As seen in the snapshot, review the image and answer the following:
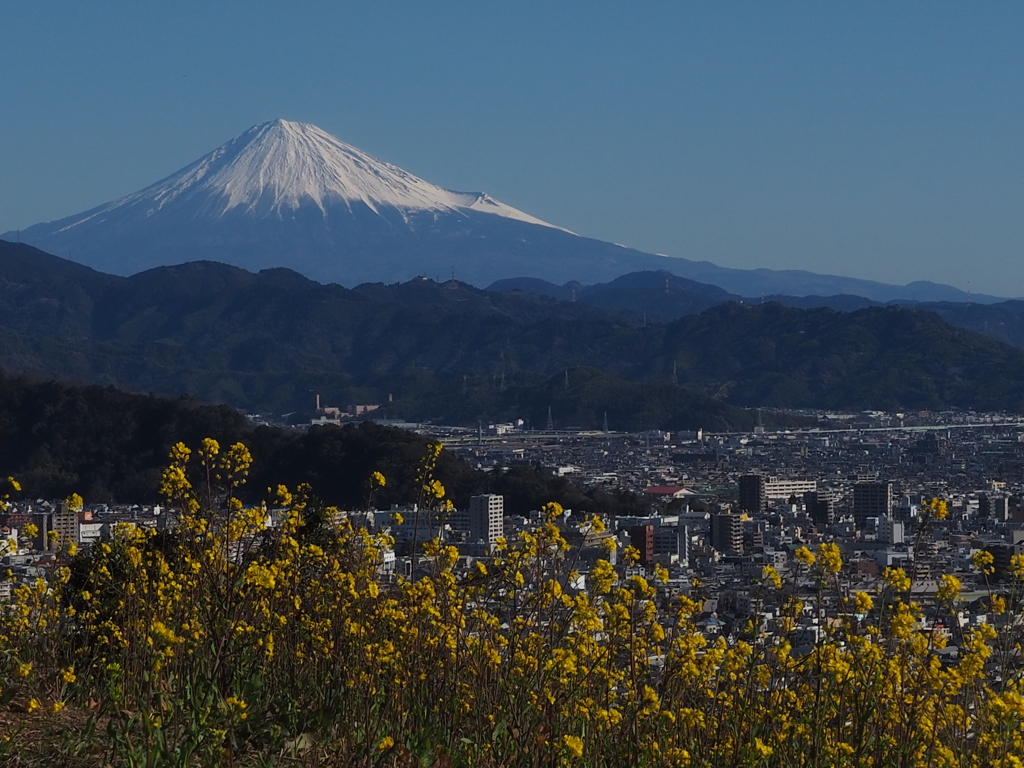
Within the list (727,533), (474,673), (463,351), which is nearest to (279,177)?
(463,351)

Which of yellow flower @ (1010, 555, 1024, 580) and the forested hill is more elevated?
the forested hill

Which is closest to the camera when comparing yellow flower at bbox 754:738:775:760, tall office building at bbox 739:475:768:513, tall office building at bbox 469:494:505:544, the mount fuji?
yellow flower at bbox 754:738:775:760

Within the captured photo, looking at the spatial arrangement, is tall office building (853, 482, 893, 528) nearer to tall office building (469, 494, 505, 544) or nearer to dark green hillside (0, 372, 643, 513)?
dark green hillside (0, 372, 643, 513)

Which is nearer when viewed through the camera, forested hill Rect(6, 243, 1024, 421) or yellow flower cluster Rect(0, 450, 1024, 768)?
yellow flower cluster Rect(0, 450, 1024, 768)

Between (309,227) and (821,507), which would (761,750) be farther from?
(309,227)

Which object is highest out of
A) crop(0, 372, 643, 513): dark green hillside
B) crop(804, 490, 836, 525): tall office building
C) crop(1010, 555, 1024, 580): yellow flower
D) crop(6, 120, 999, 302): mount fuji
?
crop(6, 120, 999, 302): mount fuji

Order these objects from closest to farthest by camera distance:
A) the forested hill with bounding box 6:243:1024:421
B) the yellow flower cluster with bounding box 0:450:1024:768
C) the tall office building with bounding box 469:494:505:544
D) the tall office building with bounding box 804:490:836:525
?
the yellow flower cluster with bounding box 0:450:1024:768 → the tall office building with bounding box 469:494:505:544 → the tall office building with bounding box 804:490:836:525 → the forested hill with bounding box 6:243:1024:421

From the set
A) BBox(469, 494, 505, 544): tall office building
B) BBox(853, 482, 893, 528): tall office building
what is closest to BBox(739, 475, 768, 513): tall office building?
BBox(853, 482, 893, 528): tall office building

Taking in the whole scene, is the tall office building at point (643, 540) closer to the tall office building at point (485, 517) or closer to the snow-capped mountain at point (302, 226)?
the tall office building at point (485, 517)
